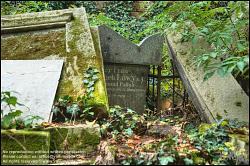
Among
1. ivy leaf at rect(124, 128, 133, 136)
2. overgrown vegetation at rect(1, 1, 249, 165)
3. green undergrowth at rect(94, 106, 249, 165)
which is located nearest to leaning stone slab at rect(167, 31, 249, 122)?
overgrown vegetation at rect(1, 1, 249, 165)

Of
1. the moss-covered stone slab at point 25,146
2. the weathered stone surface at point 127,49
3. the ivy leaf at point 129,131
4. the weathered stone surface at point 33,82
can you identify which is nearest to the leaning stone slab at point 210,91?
the weathered stone surface at point 127,49

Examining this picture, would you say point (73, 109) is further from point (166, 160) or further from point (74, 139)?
point (166, 160)

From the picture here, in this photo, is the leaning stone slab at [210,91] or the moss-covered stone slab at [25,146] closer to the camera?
the moss-covered stone slab at [25,146]

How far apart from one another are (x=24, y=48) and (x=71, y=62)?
795 millimetres

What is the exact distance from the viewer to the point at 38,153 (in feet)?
9.09

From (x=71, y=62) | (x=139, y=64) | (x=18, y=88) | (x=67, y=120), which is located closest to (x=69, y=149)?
(x=67, y=120)

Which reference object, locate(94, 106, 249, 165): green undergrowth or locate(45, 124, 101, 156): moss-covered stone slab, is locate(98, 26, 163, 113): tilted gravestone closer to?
locate(94, 106, 249, 165): green undergrowth

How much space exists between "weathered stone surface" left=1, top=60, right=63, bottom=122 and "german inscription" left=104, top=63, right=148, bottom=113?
1481mm

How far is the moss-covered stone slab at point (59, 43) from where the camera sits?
4116mm

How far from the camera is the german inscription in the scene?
18.5 feet

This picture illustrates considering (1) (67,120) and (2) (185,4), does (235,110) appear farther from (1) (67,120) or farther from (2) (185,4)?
(1) (67,120)

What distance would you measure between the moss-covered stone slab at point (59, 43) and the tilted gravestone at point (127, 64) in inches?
24.0

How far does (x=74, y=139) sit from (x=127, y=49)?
2.80 m

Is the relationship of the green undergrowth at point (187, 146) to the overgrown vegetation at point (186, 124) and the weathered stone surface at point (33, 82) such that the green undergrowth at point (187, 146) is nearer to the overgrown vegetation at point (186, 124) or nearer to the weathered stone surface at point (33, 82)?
the overgrown vegetation at point (186, 124)
